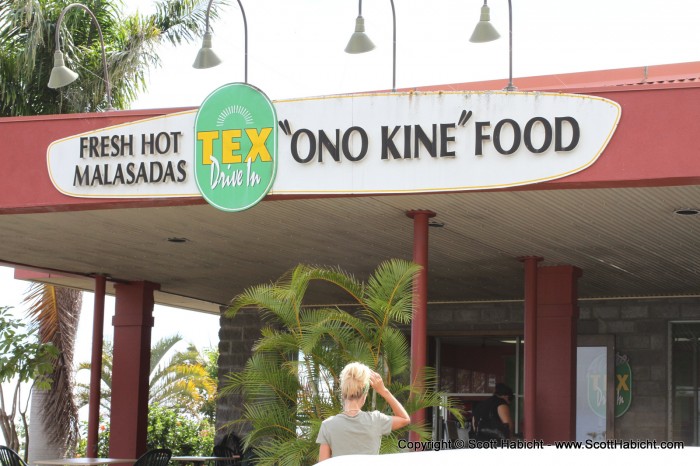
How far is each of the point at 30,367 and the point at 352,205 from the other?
5.78 m

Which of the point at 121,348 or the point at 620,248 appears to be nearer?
the point at 620,248

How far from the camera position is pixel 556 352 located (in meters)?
13.3

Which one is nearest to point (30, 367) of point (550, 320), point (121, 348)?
point (121, 348)

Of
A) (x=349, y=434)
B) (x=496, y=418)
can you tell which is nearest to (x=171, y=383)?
(x=496, y=418)

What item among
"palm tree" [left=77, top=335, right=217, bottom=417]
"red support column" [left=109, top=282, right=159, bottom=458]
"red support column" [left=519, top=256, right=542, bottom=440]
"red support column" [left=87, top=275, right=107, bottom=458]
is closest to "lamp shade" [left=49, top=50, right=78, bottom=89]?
"red support column" [left=87, top=275, right=107, bottom=458]

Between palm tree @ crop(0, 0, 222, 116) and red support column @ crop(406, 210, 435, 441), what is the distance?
13026 millimetres

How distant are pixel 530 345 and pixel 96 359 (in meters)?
6.45

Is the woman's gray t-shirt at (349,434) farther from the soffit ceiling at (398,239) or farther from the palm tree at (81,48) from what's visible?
the palm tree at (81,48)

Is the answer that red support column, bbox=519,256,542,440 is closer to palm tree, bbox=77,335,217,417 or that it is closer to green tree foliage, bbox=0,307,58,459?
green tree foliage, bbox=0,307,58,459

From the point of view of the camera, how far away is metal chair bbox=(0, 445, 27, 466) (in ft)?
42.0

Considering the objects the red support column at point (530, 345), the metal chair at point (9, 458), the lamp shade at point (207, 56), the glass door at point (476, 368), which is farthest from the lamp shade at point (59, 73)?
the glass door at point (476, 368)

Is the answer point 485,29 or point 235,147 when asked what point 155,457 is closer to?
point 235,147

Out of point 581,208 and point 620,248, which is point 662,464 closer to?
point 581,208

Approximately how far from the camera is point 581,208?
991cm
